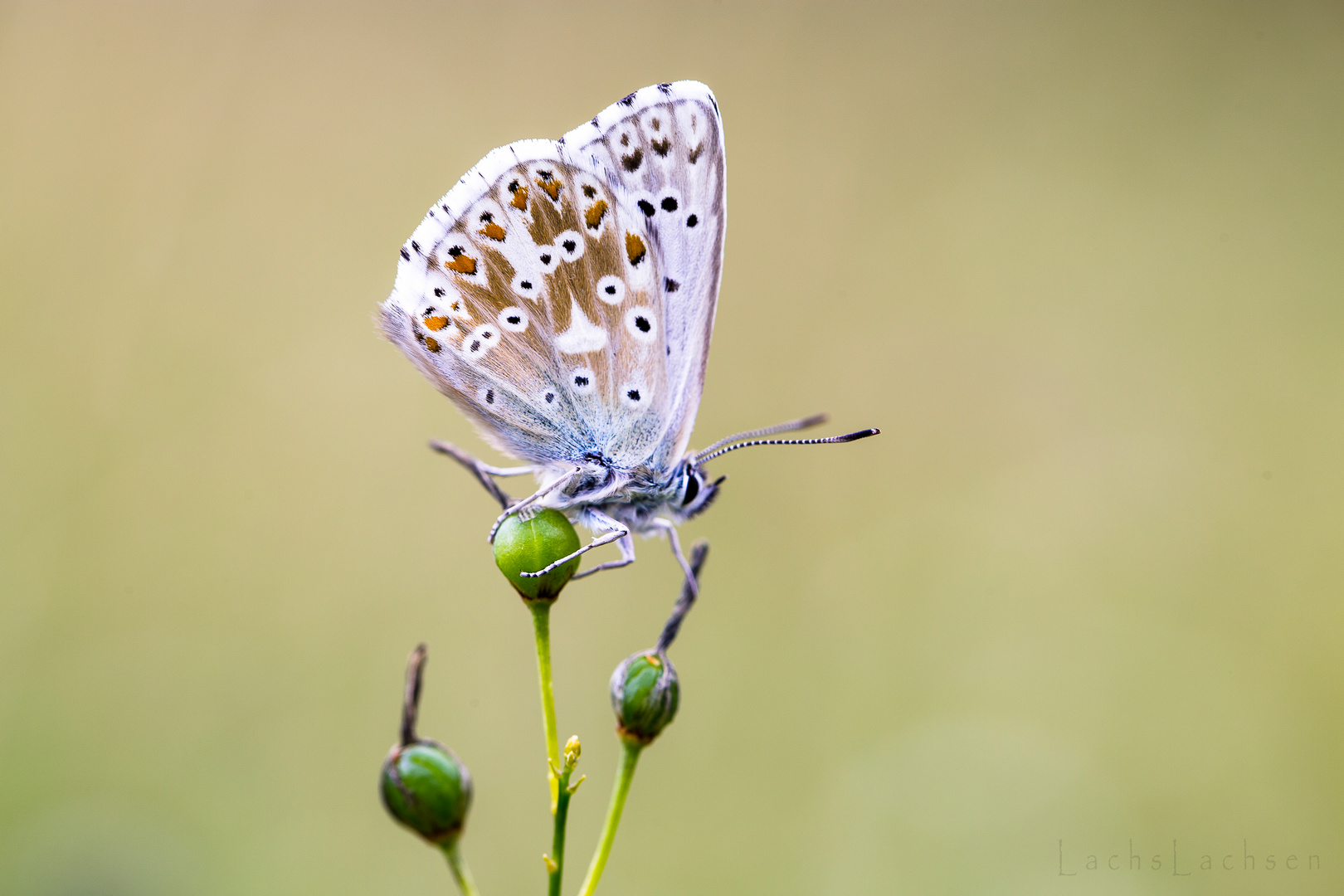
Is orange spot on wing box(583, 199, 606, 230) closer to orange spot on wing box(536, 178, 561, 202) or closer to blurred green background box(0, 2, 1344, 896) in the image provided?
orange spot on wing box(536, 178, 561, 202)

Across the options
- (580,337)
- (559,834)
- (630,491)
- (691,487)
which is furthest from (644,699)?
(580,337)

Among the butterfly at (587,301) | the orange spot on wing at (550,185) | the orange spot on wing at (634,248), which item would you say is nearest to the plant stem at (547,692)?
the butterfly at (587,301)

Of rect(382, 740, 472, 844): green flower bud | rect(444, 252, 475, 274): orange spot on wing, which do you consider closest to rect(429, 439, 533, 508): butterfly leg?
rect(444, 252, 475, 274): orange spot on wing

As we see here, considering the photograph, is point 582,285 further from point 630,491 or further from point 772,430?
point 772,430

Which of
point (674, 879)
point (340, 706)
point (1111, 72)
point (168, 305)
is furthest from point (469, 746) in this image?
point (1111, 72)

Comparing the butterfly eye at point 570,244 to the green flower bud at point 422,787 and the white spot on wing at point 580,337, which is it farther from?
the green flower bud at point 422,787

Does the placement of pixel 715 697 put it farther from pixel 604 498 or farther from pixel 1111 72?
pixel 1111 72
